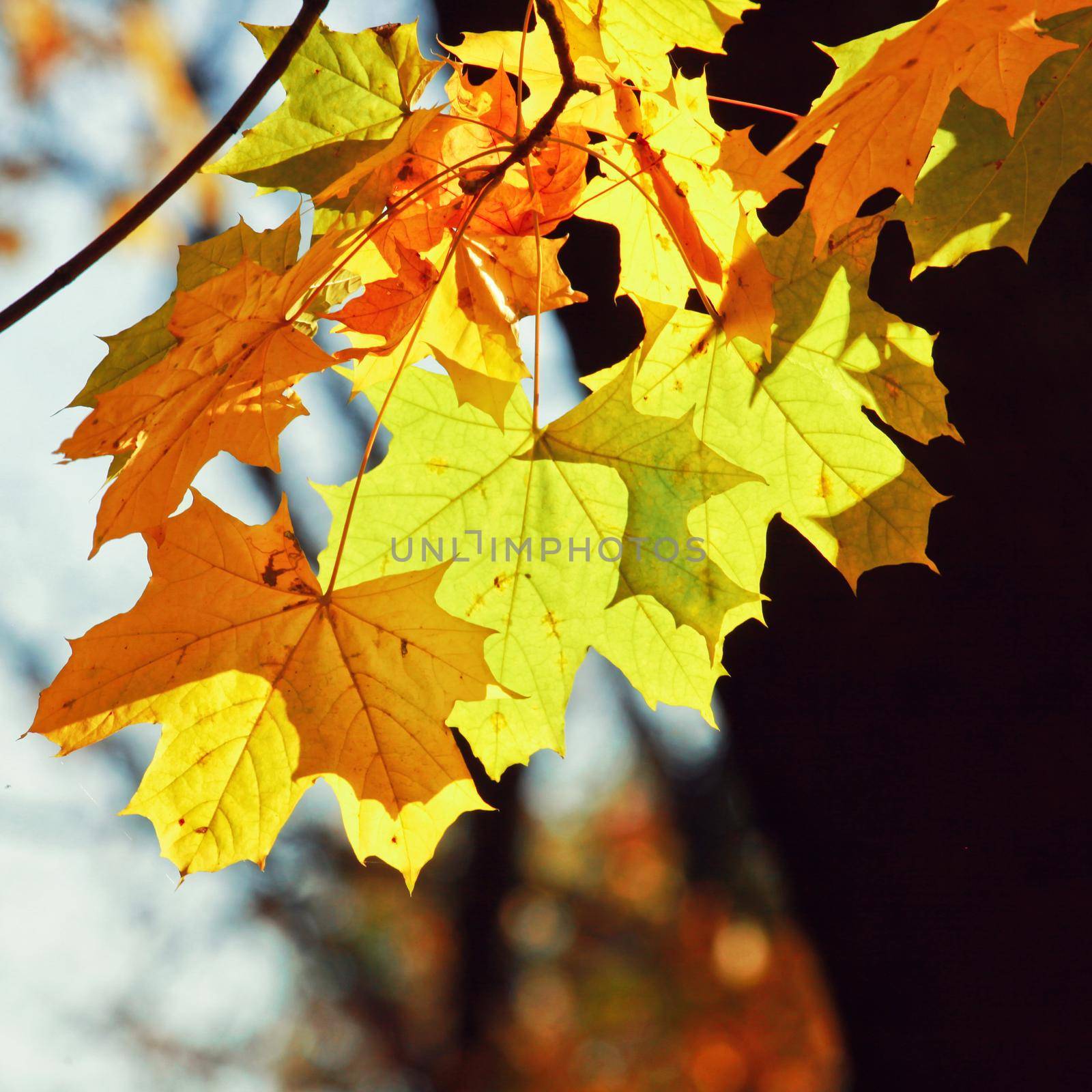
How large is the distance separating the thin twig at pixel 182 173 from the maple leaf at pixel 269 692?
0.23m

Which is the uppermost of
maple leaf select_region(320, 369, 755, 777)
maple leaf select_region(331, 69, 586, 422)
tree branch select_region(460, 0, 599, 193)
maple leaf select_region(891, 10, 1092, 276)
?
tree branch select_region(460, 0, 599, 193)

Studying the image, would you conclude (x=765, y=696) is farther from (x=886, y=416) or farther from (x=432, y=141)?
(x=432, y=141)

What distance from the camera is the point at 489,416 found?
1006mm

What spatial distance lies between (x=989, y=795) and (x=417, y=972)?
6397 mm

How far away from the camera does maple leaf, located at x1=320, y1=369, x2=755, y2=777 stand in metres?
0.93

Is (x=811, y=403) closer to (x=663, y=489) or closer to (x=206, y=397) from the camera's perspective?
(x=663, y=489)

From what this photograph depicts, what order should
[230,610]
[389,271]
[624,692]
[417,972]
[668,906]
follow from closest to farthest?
[230,610] < [389,271] < [624,692] < [417,972] < [668,906]

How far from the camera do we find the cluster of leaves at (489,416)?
846 millimetres

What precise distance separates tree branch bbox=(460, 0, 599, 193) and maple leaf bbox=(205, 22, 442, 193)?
124mm

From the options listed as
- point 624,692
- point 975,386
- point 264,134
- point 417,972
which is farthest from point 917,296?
point 417,972

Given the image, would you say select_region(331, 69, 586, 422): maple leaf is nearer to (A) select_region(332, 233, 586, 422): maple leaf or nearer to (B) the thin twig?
(A) select_region(332, 233, 586, 422): maple leaf

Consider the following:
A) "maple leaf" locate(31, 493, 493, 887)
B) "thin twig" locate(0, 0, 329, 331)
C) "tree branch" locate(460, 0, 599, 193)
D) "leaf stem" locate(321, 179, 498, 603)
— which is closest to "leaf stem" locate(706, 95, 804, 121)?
"tree branch" locate(460, 0, 599, 193)

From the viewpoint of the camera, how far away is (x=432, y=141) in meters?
0.93

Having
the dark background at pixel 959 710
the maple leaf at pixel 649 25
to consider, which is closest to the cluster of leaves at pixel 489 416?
the maple leaf at pixel 649 25
